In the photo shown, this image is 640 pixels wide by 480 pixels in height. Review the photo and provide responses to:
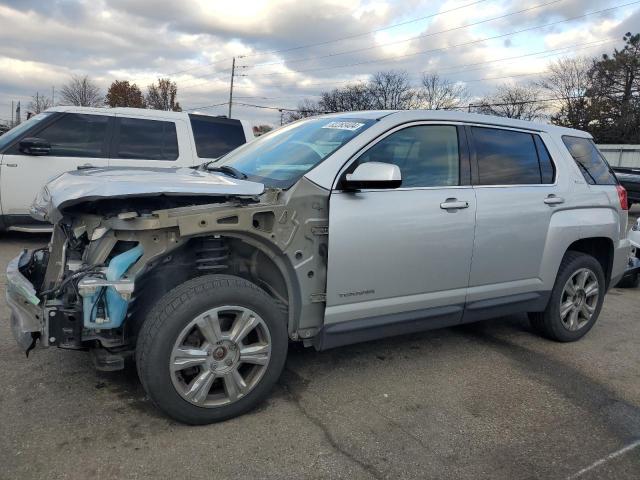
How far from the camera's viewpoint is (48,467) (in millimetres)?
2529

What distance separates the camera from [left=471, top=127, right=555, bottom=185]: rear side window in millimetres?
4020

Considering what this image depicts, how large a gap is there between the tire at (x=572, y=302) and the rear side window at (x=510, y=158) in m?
0.80

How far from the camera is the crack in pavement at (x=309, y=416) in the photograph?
2.70m

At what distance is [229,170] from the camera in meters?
3.90

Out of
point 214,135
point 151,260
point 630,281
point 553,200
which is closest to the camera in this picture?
point 151,260

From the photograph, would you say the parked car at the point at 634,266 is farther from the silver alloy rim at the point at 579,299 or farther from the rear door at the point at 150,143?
the rear door at the point at 150,143

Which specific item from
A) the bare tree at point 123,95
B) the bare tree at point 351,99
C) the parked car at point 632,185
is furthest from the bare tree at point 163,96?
the parked car at point 632,185

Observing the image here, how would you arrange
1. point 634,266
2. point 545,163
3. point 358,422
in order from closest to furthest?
point 358,422
point 545,163
point 634,266

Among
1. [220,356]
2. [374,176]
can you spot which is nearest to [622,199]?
[374,176]

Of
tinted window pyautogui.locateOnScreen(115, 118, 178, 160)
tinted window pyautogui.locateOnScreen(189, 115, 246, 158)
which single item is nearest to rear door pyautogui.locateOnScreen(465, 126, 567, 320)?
tinted window pyautogui.locateOnScreen(189, 115, 246, 158)

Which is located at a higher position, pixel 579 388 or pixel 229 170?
pixel 229 170

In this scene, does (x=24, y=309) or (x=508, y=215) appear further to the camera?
(x=508, y=215)

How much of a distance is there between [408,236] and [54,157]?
5.88m

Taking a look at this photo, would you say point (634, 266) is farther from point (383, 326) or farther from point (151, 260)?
point (151, 260)
